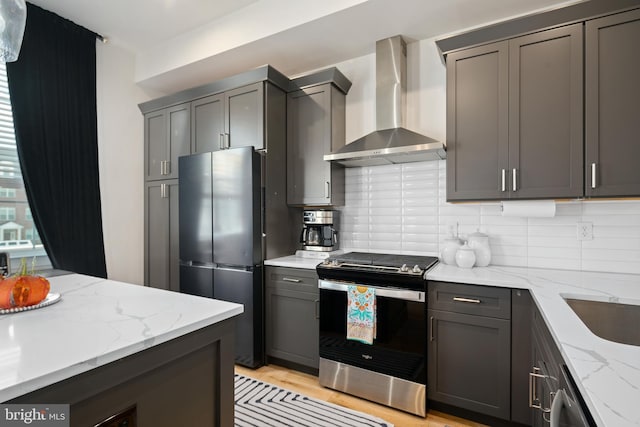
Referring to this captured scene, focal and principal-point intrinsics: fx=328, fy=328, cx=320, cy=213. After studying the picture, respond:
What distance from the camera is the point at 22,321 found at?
1.08 metres

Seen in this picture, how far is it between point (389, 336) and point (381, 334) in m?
0.05

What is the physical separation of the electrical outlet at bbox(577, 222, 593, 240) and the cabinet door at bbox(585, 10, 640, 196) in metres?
0.39

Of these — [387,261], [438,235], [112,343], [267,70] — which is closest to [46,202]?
[267,70]

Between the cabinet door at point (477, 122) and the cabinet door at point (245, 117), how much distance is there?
1519mm

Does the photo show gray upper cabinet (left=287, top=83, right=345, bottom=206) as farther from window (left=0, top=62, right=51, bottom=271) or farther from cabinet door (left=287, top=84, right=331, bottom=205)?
window (left=0, top=62, right=51, bottom=271)

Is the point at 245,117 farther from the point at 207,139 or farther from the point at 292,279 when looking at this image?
the point at 292,279

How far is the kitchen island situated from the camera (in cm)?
78

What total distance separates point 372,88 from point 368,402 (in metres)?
2.57

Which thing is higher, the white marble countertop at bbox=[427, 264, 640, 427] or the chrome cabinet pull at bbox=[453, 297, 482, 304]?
the white marble countertop at bbox=[427, 264, 640, 427]

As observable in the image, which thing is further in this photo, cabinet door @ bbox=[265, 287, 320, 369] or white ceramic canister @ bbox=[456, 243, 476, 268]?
cabinet door @ bbox=[265, 287, 320, 369]

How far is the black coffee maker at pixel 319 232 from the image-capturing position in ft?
9.77

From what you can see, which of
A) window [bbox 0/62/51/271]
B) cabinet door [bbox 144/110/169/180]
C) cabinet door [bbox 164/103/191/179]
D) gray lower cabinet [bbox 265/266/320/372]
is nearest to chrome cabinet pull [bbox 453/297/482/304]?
gray lower cabinet [bbox 265/266/320/372]
